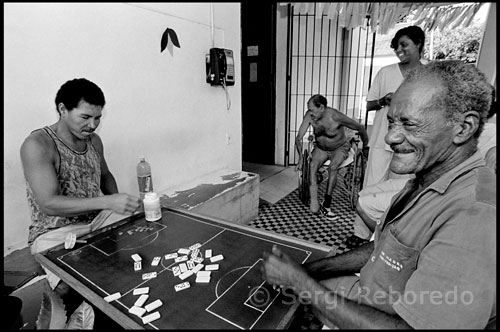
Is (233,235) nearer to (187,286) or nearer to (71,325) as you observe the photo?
(187,286)

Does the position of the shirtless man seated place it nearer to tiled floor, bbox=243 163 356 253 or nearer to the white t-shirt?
tiled floor, bbox=243 163 356 253

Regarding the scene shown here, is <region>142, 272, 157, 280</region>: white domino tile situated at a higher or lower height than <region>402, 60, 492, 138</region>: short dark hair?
lower

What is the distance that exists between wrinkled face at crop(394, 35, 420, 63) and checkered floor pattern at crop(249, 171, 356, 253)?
171 centimetres

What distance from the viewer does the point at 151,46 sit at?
Answer: 8.77ft

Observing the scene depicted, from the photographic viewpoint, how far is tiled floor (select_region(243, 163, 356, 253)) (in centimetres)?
314

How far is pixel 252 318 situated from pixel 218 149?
283 centimetres

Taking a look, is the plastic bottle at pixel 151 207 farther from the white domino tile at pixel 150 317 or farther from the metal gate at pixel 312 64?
the metal gate at pixel 312 64

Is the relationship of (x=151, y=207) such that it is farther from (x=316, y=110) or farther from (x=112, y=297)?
(x=316, y=110)

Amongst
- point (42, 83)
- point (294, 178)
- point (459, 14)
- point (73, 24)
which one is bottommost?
point (294, 178)

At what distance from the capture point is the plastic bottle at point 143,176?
106 inches

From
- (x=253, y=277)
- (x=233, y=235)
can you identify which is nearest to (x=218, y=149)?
(x=233, y=235)

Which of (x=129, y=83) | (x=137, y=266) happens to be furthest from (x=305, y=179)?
(x=137, y=266)

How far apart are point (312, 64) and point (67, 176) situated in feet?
16.9

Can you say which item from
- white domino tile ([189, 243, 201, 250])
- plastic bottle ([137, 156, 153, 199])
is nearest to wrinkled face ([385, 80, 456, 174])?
white domino tile ([189, 243, 201, 250])
